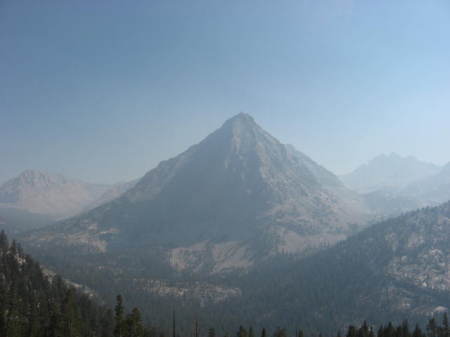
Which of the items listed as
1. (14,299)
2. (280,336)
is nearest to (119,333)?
(280,336)

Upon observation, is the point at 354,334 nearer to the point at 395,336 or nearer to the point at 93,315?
the point at 395,336

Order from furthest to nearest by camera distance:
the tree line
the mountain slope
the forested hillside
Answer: the mountain slope → the tree line → the forested hillside

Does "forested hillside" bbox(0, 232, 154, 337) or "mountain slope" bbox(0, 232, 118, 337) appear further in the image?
"mountain slope" bbox(0, 232, 118, 337)

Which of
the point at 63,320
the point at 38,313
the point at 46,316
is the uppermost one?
the point at 63,320

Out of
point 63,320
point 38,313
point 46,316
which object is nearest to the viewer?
point 63,320

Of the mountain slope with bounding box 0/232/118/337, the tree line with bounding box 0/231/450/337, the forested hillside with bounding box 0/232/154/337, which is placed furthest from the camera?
the mountain slope with bounding box 0/232/118/337

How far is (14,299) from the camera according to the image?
545ft

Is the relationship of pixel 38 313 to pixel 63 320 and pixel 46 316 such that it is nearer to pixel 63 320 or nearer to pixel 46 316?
pixel 46 316

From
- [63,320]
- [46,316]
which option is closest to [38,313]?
[46,316]

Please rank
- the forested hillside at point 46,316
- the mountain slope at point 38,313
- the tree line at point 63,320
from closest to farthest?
the forested hillside at point 46,316 → the tree line at point 63,320 → the mountain slope at point 38,313

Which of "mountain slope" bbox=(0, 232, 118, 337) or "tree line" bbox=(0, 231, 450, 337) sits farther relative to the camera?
"mountain slope" bbox=(0, 232, 118, 337)

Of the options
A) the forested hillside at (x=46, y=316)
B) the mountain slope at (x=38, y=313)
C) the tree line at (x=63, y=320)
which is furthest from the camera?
the mountain slope at (x=38, y=313)

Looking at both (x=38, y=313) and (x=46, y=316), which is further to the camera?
(x=46, y=316)

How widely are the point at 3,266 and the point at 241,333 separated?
12932 centimetres
